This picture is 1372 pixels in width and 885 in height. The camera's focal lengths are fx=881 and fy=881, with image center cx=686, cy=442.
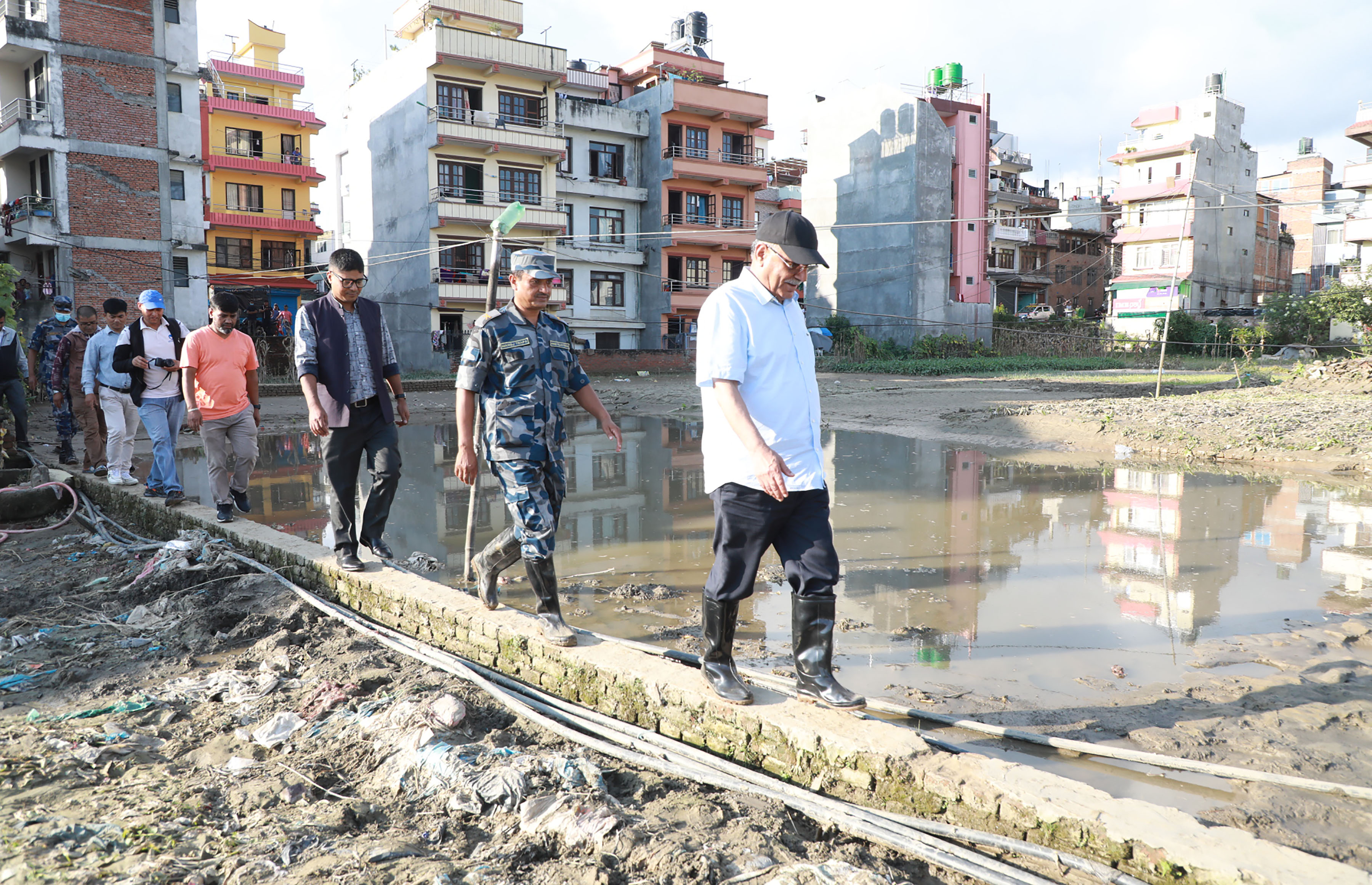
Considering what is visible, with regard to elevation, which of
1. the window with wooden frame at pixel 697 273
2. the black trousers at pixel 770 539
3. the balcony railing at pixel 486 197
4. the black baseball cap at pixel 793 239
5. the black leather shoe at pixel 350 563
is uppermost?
the balcony railing at pixel 486 197

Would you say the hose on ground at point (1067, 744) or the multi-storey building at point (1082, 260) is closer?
the hose on ground at point (1067, 744)

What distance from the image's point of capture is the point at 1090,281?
62281mm

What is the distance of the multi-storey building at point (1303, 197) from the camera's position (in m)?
54.8

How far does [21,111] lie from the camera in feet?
82.0

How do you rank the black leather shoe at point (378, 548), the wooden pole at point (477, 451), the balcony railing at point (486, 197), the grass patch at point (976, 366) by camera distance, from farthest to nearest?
the grass patch at point (976, 366), the balcony railing at point (486, 197), the black leather shoe at point (378, 548), the wooden pole at point (477, 451)

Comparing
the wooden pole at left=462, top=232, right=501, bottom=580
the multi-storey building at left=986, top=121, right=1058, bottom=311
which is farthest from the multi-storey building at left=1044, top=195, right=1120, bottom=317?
the wooden pole at left=462, top=232, right=501, bottom=580

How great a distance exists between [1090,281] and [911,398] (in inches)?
1873

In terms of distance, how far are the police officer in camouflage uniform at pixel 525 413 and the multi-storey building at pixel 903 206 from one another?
3607 centimetres

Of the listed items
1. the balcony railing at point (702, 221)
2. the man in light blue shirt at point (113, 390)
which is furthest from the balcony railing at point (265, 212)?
the man in light blue shirt at point (113, 390)

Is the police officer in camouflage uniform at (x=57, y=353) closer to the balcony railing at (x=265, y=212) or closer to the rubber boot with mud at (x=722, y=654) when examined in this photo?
the rubber boot with mud at (x=722, y=654)

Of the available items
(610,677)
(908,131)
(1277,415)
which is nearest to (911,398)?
(1277,415)

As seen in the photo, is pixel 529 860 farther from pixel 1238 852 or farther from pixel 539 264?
pixel 539 264

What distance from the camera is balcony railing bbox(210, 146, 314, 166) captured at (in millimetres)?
38875

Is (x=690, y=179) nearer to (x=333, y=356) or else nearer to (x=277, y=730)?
(x=333, y=356)
